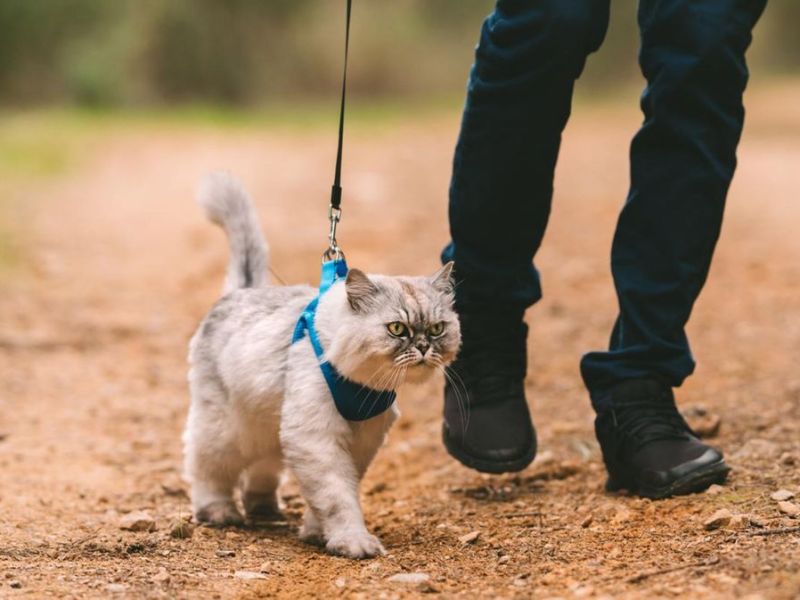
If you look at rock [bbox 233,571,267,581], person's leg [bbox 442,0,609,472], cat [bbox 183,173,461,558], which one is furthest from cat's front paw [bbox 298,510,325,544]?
person's leg [bbox 442,0,609,472]

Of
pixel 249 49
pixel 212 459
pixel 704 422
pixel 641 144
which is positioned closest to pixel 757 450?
pixel 704 422

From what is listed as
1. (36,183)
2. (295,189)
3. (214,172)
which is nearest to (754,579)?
(214,172)

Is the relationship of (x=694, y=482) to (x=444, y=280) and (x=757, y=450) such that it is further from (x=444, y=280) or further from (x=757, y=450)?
(x=444, y=280)

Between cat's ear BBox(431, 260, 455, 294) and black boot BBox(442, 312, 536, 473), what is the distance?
1.15 ft

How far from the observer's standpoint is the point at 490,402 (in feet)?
9.96

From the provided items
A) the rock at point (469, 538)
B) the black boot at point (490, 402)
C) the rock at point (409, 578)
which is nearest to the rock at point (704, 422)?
the black boot at point (490, 402)

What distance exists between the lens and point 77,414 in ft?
13.2

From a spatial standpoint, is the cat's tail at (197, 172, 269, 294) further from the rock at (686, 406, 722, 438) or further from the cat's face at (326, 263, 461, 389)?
the rock at (686, 406, 722, 438)

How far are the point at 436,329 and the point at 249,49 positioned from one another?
21800mm

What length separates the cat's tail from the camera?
3094 millimetres

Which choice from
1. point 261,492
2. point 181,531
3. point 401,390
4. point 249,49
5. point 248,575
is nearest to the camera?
point 248,575

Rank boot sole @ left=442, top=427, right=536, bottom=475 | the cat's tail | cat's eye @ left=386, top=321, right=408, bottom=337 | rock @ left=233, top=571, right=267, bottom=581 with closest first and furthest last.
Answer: rock @ left=233, top=571, right=267, bottom=581, cat's eye @ left=386, top=321, right=408, bottom=337, boot sole @ left=442, top=427, right=536, bottom=475, the cat's tail

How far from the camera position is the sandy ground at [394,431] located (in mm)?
2209

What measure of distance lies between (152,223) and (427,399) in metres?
4.53
